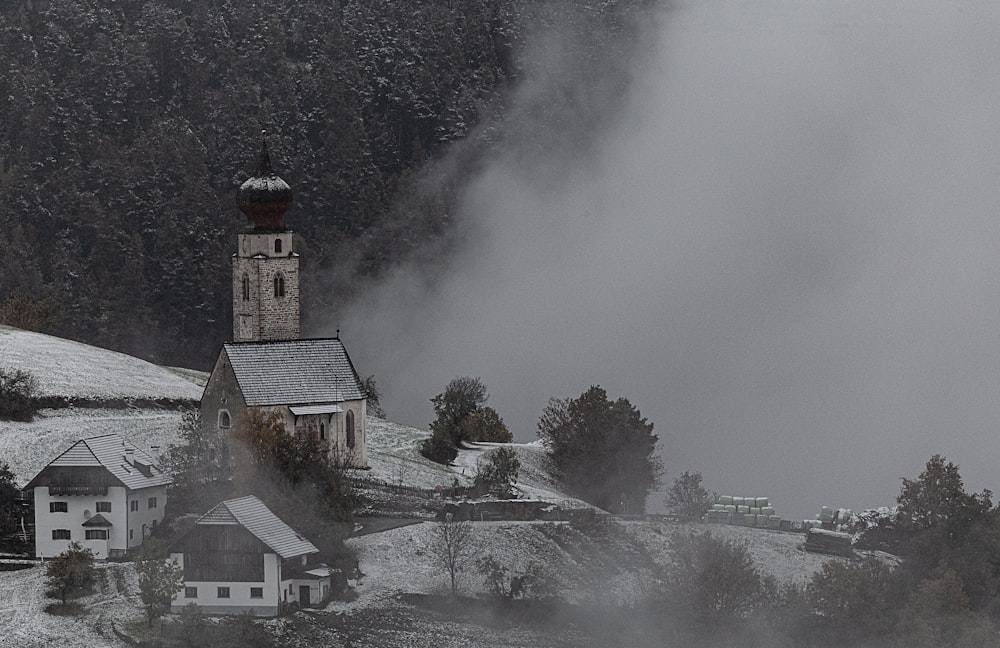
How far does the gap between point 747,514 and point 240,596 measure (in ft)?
102

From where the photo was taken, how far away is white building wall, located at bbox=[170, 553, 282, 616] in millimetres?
81125

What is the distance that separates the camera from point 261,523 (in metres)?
83.3

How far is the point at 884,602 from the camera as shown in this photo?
8756cm

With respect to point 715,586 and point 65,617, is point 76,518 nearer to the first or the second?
point 65,617

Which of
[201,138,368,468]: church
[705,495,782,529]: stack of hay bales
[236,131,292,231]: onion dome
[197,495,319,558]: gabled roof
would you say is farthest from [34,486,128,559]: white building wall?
[705,495,782,529]: stack of hay bales

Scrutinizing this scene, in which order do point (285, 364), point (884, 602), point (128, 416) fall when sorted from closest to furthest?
point (884, 602), point (285, 364), point (128, 416)

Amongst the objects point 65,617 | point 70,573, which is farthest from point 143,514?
point 65,617

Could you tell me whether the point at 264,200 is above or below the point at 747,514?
above

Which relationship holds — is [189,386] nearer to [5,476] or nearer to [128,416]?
[128,416]

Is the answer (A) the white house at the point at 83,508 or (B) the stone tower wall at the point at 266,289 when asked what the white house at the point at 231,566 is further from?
(B) the stone tower wall at the point at 266,289

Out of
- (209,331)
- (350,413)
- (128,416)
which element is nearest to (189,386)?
(128,416)

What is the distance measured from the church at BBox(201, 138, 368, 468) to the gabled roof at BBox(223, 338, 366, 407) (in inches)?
1.9

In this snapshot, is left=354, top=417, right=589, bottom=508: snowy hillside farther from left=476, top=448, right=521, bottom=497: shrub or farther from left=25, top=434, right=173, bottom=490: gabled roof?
left=25, top=434, right=173, bottom=490: gabled roof

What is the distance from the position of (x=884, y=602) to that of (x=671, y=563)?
981 centimetres
